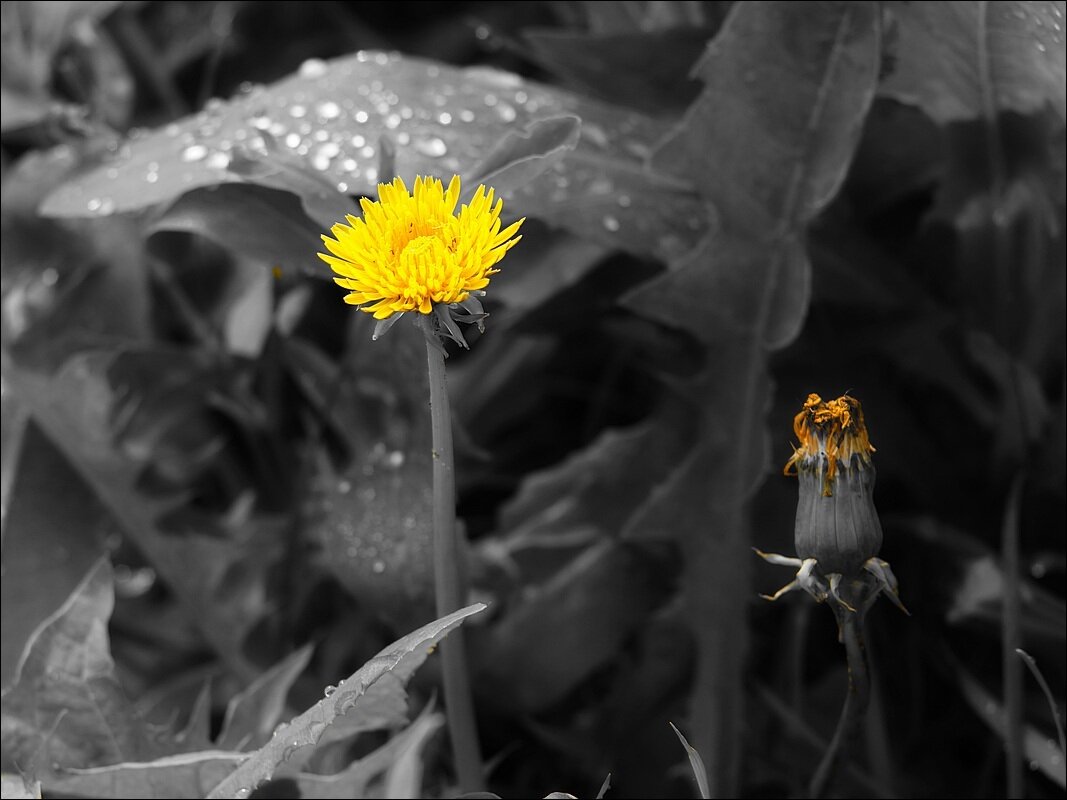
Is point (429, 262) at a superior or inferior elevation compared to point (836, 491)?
superior

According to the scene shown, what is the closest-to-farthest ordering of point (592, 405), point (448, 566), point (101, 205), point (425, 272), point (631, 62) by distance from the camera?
1. point (425, 272)
2. point (448, 566)
3. point (101, 205)
4. point (631, 62)
5. point (592, 405)

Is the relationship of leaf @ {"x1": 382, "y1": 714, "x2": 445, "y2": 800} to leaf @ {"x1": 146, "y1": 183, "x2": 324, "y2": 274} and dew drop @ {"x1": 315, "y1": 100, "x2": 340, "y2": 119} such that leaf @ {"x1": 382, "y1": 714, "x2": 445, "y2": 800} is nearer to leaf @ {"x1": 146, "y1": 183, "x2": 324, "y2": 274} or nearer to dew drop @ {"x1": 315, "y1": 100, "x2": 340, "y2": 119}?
leaf @ {"x1": 146, "y1": 183, "x2": 324, "y2": 274}

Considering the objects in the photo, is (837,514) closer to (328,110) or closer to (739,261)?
(739,261)

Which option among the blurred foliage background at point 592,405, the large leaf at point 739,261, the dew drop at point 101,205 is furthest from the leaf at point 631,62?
the dew drop at point 101,205

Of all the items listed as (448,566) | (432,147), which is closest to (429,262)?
→ (448,566)

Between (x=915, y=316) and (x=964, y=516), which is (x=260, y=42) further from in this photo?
(x=964, y=516)

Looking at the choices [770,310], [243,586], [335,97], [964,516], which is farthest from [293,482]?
[964,516]
